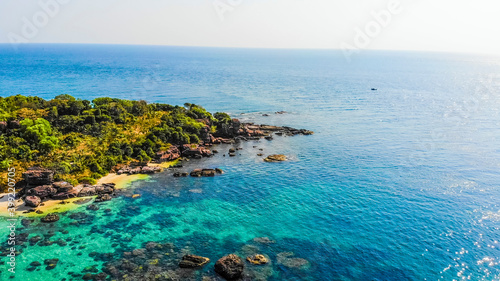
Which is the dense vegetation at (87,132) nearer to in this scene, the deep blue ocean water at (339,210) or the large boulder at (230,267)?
the deep blue ocean water at (339,210)

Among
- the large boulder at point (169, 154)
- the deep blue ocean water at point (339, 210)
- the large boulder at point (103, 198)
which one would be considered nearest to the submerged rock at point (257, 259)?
the deep blue ocean water at point (339, 210)

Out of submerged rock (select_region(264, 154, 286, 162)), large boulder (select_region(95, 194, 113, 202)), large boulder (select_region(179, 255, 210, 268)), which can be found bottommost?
large boulder (select_region(95, 194, 113, 202))

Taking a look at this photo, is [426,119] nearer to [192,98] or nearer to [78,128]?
[192,98]

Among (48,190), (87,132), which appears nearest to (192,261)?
(48,190)

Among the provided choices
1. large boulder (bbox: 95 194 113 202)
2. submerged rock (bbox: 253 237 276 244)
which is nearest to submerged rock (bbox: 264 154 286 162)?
submerged rock (bbox: 253 237 276 244)

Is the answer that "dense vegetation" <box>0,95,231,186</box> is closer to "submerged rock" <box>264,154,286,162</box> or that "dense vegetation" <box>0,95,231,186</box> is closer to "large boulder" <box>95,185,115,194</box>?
"large boulder" <box>95,185,115,194</box>
